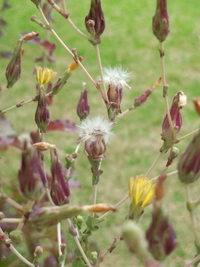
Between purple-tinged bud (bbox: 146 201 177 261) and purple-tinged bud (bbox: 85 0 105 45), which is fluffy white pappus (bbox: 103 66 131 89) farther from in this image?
purple-tinged bud (bbox: 146 201 177 261)

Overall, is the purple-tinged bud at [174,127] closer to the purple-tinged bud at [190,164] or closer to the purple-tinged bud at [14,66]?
the purple-tinged bud at [190,164]

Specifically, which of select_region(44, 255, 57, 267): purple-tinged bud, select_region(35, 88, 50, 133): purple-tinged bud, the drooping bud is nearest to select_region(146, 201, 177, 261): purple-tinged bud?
the drooping bud

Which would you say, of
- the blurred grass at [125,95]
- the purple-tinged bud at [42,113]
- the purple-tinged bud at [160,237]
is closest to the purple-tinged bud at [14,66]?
the purple-tinged bud at [42,113]

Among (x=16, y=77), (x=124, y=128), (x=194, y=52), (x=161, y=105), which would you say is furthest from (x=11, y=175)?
(x=194, y=52)

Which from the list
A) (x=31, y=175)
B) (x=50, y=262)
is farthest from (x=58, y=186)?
(x=50, y=262)

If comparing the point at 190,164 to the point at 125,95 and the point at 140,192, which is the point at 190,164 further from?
the point at 125,95

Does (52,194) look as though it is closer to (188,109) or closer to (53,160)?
(53,160)
